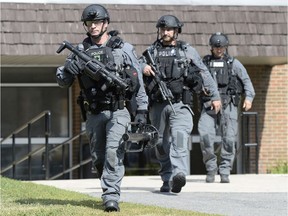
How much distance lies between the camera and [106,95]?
10.3 meters

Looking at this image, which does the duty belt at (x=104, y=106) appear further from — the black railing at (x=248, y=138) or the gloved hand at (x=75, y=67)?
the black railing at (x=248, y=138)

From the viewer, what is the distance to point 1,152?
20.0 metres

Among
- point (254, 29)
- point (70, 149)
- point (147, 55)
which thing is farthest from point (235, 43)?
point (147, 55)

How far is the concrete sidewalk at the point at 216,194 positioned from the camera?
1121 centimetres

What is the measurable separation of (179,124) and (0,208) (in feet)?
9.07

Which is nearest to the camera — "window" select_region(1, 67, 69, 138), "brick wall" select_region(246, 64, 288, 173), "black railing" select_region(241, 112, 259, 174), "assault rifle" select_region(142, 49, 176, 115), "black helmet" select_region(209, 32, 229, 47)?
"assault rifle" select_region(142, 49, 176, 115)

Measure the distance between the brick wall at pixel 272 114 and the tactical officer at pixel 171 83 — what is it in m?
7.49

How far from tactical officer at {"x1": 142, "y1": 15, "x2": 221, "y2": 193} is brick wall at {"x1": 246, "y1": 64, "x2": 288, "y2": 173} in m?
7.49

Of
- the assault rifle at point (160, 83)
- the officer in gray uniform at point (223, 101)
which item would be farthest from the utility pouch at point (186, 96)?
the officer in gray uniform at point (223, 101)

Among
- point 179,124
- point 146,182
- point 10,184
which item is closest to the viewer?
point 179,124

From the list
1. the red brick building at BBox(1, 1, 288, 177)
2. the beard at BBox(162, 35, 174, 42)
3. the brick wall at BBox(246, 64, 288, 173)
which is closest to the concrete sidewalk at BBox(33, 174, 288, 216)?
the beard at BBox(162, 35, 174, 42)

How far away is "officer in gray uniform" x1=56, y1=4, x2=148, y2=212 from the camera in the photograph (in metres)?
10.2

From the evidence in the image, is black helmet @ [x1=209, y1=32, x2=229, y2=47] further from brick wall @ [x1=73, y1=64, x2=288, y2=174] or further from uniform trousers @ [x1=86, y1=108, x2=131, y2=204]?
brick wall @ [x1=73, y1=64, x2=288, y2=174]

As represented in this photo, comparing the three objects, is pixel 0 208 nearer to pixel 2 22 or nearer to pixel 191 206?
pixel 191 206
